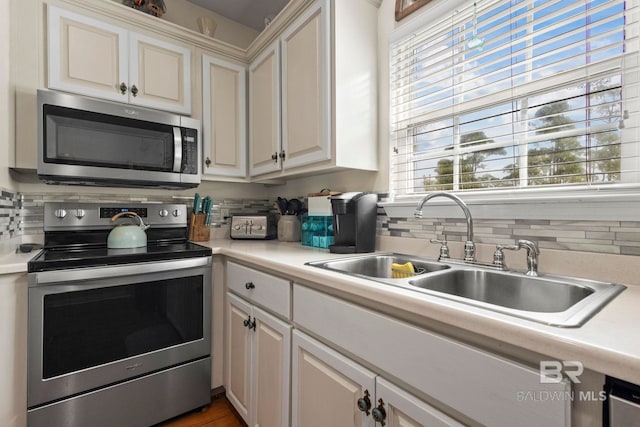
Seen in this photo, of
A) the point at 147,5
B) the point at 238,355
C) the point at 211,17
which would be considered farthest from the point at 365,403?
the point at 211,17

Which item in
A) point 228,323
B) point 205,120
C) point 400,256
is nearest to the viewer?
point 400,256

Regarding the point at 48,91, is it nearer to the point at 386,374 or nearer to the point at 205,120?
the point at 205,120

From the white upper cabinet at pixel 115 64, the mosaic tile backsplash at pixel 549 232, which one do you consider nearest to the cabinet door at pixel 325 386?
the mosaic tile backsplash at pixel 549 232

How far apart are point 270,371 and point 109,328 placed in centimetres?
76

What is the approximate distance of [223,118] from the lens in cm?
212

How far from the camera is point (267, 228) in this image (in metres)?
2.12

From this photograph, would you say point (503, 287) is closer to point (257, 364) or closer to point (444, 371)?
point (444, 371)

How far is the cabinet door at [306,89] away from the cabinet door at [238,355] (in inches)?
32.7

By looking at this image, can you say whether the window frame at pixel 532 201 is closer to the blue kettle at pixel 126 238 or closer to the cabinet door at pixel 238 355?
the cabinet door at pixel 238 355

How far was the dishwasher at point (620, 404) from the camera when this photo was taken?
1.47 ft

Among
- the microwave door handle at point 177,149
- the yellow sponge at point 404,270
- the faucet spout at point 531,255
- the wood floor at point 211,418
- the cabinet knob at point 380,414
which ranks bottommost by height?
the wood floor at point 211,418

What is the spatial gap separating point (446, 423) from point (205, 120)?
6.65 feet

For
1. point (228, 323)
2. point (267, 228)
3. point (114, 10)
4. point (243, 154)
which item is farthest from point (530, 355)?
point (114, 10)

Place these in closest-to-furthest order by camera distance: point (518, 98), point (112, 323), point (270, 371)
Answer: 1. point (518, 98)
2. point (270, 371)
3. point (112, 323)
